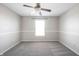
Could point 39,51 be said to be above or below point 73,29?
below

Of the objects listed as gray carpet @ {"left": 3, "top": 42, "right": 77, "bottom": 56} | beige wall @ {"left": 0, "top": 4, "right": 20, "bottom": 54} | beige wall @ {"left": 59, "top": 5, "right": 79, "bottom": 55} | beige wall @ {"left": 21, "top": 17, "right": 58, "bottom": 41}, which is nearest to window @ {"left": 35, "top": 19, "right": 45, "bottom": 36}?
beige wall @ {"left": 21, "top": 17, "right": 58, "bottom": 41}

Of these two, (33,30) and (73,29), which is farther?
(33,30)

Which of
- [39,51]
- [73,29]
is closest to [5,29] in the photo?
[39,51]

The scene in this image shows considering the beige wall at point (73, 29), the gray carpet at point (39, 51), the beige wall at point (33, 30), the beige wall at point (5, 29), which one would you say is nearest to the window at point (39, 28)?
the beige wall at point (33, 30)

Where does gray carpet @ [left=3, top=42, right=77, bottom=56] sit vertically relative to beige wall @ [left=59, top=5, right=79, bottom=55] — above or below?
below

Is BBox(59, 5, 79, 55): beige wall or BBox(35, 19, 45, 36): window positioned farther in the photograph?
BBox(35, 19, 45, 36): window

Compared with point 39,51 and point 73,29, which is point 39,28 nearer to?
point 39,51

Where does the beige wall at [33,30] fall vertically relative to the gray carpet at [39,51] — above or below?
above

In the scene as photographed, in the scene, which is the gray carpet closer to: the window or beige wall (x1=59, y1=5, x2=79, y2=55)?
beige wall (x1=59, y1=5, x2=79, y2=55)

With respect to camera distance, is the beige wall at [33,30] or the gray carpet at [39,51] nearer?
the gray carpet at [39,51]

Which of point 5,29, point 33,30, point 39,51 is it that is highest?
point 5,29

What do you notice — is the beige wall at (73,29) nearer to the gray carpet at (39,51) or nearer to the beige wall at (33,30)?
the gray carpet at (39,51)

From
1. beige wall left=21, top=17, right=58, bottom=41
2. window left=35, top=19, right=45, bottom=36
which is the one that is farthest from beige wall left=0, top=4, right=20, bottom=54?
window left=35, top=19, right=45, bottom=36

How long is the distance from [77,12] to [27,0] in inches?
105
